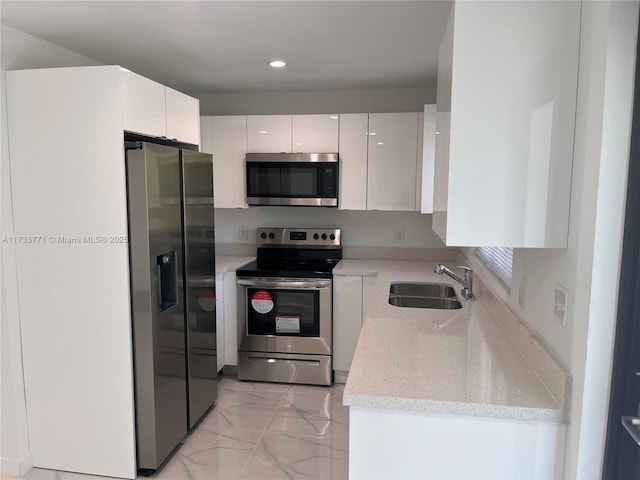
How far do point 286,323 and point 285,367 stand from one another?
346mm

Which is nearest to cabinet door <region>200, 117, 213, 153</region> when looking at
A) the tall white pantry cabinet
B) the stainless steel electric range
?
the stainless steel electric range

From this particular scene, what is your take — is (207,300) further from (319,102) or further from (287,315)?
(319,102)

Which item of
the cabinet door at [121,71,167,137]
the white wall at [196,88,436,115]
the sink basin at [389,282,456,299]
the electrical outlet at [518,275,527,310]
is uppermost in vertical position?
the white wall at [196,88,436,115]

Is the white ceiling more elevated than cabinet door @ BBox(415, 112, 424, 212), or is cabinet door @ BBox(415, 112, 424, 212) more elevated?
the white ceiling

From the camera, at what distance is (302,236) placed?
3.92 m

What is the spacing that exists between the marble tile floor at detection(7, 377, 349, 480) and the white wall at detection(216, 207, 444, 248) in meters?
1.29

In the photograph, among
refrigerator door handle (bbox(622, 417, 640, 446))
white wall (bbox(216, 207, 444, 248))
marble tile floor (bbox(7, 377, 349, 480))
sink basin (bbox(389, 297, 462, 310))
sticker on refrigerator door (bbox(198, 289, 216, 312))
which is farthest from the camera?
white wall (bbox(216, 207, 444, 248))

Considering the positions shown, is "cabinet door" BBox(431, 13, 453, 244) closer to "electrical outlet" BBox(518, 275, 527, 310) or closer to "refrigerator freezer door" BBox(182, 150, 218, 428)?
"electrical outlet" BBox(518, 275, 527, 310)

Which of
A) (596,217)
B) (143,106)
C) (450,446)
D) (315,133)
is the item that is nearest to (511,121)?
(596,217)

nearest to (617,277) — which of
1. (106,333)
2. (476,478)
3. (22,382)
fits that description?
(476,478)

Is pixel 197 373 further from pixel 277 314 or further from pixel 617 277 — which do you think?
pixel 617 277

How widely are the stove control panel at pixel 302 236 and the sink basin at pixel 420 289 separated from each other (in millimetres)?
949

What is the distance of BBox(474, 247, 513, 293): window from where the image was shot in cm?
218

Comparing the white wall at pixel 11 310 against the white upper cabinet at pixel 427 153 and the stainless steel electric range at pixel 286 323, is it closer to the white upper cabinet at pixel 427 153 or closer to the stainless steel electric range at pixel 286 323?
the stainless steel electric range at pixel 286 323
